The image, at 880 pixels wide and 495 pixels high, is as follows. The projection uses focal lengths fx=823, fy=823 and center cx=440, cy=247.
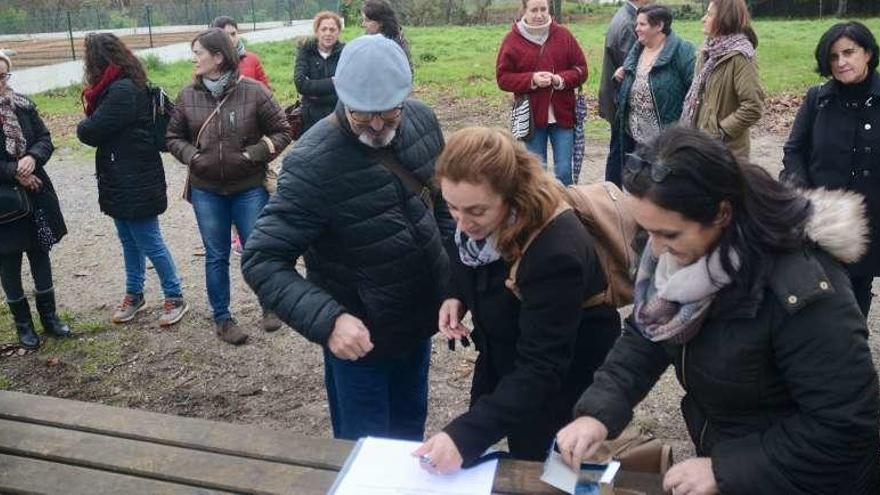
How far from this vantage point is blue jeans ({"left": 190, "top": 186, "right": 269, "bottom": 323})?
188 inches

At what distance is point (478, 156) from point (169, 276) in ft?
12.2

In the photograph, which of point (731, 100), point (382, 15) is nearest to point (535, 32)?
point (382, 15)

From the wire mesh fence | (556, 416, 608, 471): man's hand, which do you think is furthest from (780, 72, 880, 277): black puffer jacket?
the wire mesh fence

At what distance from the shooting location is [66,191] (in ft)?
28.8

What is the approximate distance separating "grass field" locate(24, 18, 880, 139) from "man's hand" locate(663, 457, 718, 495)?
10744mm

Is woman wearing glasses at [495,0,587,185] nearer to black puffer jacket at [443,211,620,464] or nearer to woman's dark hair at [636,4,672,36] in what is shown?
woman's dark hair at [636,4,672,36]

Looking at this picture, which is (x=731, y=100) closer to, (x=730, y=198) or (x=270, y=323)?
(x=270, y=323)

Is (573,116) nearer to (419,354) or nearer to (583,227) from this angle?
(419,354)

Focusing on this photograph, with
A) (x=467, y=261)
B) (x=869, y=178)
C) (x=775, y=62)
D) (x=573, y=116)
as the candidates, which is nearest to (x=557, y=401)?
(x=467, y=261)

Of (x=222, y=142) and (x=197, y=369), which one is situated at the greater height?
(x=222, y=142)

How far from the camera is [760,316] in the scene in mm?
1625

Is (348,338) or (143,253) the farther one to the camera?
(143,253)

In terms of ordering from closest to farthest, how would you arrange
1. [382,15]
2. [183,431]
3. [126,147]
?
[183,431] → [126,147] → [382,15]

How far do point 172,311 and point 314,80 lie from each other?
227cm
